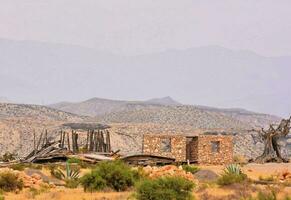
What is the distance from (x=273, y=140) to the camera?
49.5 metres

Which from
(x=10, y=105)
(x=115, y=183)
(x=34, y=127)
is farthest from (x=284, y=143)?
(x=115, y=183)

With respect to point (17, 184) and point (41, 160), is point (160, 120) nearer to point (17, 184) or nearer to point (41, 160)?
point (41, 160)

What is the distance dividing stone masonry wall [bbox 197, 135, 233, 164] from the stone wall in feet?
3.88

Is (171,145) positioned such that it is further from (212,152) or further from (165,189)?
(165,189)

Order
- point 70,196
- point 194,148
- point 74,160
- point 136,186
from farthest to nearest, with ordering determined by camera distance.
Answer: point 194,148
point 74,160
point 70,196
point 136,186

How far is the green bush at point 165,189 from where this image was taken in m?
21.3

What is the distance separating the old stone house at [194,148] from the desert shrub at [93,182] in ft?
62.6

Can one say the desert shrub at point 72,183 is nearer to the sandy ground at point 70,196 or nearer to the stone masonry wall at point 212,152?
the sandy ground at point 70,196

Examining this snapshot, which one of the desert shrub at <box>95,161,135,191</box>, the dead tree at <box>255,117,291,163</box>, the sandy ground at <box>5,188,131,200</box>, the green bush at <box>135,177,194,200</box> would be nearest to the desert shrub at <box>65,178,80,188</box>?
the desert shrub at <box>95,161,135,191</box>

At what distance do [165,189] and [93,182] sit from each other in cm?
643

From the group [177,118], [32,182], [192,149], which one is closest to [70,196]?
[32,182]

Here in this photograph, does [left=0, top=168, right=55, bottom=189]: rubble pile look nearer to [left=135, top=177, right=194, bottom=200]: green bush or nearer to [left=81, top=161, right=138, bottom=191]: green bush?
[left=81, top=161, right=138, bottom=191]: green bush

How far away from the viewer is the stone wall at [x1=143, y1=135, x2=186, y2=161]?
47188 millimetres

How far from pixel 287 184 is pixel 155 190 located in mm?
9578
